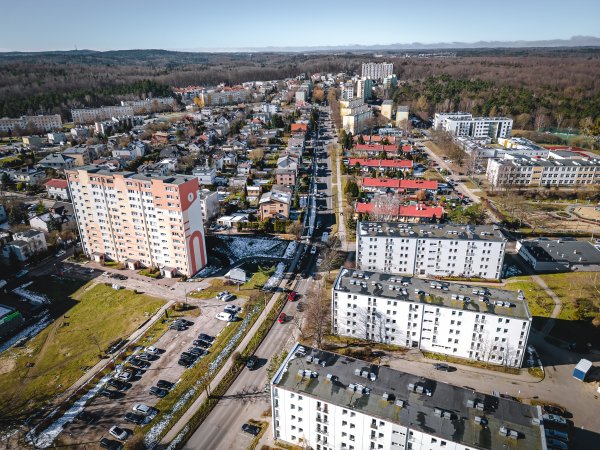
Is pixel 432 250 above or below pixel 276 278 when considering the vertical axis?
above

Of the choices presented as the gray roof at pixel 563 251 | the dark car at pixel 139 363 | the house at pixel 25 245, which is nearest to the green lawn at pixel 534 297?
the gray roof at pixel 563 251

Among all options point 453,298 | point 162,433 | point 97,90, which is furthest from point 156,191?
point 97,90

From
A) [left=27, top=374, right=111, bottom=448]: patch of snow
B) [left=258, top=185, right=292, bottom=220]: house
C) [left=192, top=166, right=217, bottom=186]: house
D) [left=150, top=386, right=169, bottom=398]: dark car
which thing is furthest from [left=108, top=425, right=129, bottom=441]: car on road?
[left=192, top=166, right=217, bottom=186]: house

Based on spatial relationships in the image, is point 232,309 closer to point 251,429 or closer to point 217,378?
point 217,378

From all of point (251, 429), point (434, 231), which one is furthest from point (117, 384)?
point (434, 231)

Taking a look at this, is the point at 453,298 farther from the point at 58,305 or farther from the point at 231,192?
the point at 231,192

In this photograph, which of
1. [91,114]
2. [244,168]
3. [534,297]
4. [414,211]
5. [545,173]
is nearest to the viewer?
[534,297]
